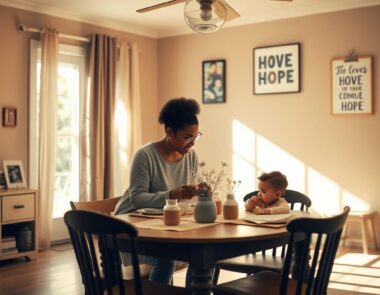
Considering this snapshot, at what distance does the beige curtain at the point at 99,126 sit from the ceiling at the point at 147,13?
275 mm

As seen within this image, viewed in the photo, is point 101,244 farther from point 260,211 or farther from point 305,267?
point 260,211

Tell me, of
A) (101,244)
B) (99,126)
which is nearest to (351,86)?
(99,126)

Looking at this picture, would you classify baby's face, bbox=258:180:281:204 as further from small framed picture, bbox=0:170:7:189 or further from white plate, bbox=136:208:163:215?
small framed picture, bbox=0:170:7:189

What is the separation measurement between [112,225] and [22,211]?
3109 millimetres

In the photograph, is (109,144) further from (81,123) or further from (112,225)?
(112,225)

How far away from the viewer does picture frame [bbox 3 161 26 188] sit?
4.82 m

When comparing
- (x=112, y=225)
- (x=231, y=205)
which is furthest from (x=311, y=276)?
(x=112, y=225)

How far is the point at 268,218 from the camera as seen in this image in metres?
2.33

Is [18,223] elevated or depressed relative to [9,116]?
depressed

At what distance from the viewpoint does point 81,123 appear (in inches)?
221

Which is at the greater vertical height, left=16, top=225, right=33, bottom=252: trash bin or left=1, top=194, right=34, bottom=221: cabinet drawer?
left=1, top=194, right=34, bottom=221: cabinet drawer

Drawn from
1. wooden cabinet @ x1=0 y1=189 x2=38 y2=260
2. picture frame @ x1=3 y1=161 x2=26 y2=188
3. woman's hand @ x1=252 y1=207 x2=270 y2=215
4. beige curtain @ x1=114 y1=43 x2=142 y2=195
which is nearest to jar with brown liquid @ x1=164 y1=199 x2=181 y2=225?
woman's hand @ x1=252 y1=207 x2=270 y2=215

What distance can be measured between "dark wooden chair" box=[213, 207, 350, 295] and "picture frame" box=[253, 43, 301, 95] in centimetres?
346

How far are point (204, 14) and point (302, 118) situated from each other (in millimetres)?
3117
